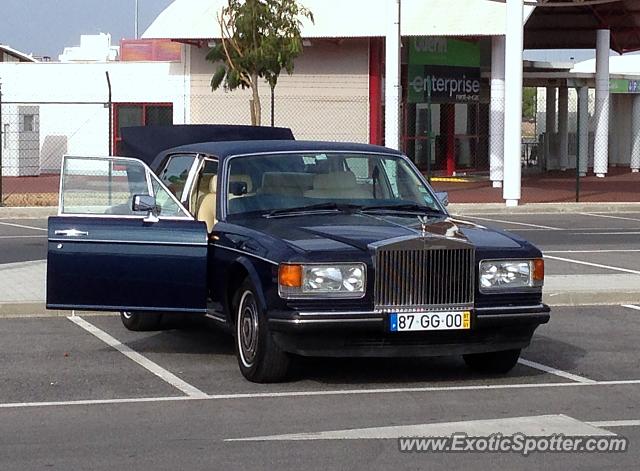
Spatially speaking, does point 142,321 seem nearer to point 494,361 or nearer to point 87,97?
point 494,361

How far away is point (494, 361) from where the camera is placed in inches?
364

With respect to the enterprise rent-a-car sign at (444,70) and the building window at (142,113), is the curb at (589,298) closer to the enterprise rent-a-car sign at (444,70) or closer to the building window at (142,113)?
the enterprise rent-a-car sign at (444,70)

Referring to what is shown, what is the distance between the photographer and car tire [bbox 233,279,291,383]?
→ 8625mm

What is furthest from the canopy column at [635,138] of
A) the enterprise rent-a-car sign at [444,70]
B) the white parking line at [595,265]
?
the white parking line at [595,265]

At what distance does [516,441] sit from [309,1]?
31.5 meters

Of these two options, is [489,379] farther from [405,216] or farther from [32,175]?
[32,175]

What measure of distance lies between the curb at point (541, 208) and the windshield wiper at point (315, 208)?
17787 mm

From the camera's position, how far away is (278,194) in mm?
9617

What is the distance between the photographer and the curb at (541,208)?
27656 millimetres

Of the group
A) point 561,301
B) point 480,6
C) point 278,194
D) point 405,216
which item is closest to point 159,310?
point 278,194

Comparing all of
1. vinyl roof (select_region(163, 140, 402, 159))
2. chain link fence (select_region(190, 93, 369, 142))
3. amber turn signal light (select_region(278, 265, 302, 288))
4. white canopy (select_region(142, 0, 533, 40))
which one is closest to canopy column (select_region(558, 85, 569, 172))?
white canopy (select_region(142, 0, 533, 40))

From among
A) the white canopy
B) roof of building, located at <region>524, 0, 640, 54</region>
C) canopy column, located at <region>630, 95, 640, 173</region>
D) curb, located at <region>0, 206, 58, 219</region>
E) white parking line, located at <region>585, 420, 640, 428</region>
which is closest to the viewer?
white parking line, located at <region>585, 420, 640, 428</region>

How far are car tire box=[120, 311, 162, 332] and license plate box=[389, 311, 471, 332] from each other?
3404mm

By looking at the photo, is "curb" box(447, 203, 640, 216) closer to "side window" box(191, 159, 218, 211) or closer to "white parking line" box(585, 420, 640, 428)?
"side window" box(191, 159, 218, 211)
